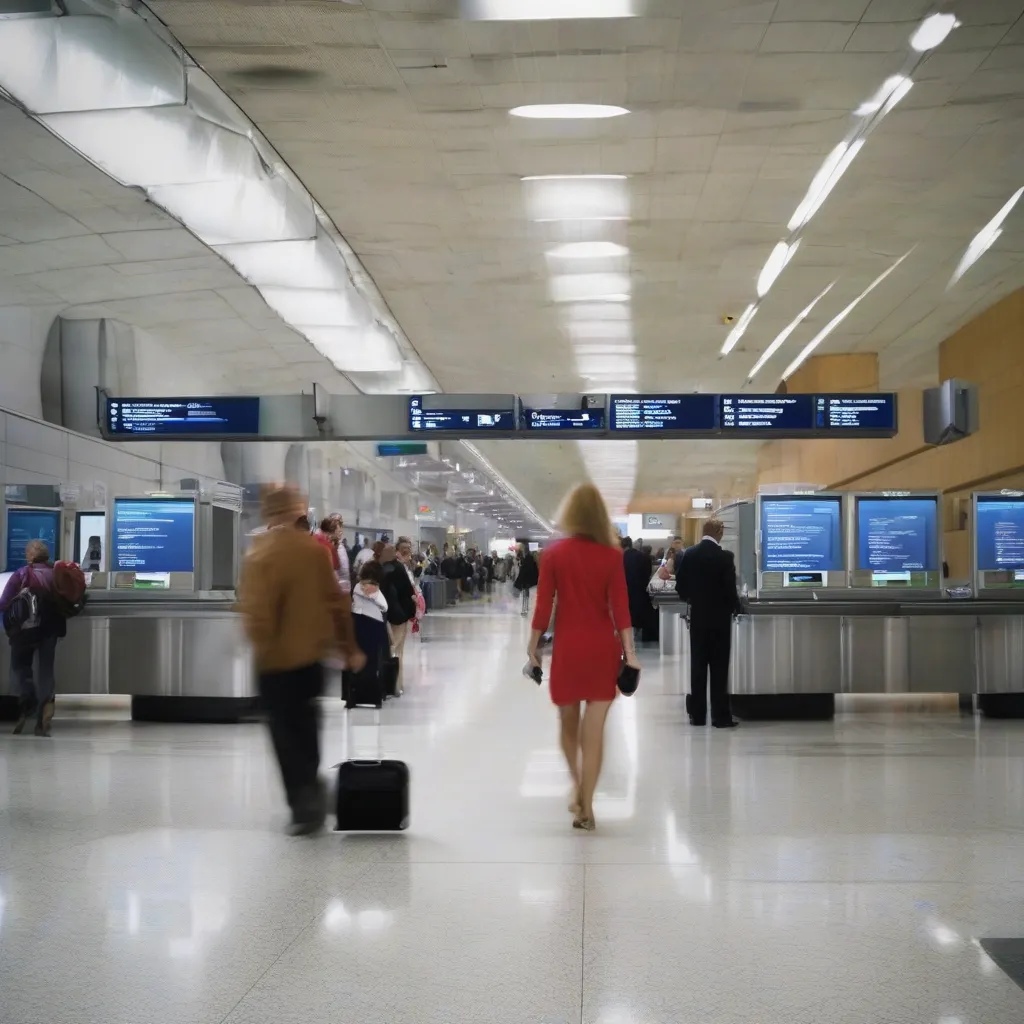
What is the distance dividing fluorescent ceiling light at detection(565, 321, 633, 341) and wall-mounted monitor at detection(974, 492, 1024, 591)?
896 centimetres

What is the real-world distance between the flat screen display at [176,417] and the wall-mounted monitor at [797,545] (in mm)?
7082

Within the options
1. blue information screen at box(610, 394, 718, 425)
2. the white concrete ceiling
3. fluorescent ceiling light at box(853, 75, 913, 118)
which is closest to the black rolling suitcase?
the white concrete ceiling

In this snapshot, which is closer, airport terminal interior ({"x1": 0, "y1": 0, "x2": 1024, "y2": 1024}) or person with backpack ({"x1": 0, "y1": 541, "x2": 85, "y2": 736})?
airport terminal interior ({"x1": 0, "y1": 0, "x2": 1024, "y2": 1024})

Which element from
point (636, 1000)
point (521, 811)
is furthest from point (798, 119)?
point (636, 1000)

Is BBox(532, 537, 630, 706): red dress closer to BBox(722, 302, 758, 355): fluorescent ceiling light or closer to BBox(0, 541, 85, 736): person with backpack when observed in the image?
BBox(0, 541, 85, 736): person with backpack

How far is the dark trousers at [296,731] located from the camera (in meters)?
5.35

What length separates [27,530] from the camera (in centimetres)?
1388

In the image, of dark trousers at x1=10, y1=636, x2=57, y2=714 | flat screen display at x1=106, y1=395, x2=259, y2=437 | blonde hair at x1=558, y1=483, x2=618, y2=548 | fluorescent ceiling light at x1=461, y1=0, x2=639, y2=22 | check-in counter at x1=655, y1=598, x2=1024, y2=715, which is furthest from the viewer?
flat screen display at x1=106, y1=395, x2=259, y2=437

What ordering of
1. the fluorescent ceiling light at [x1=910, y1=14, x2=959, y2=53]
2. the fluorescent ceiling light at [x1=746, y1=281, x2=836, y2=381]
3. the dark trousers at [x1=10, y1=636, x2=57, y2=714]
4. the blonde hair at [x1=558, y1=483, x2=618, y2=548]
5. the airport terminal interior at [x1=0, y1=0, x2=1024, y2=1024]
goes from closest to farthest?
the airport terminal interior at [x1=0, y1=0, x2=1024, y2=1024], the blonde hair at [x1=558, y1=483, x2=618, y2=548], the fluorescent ceiling light at [x1=910, y1=14, x2=959, y2=53], the dark trousers at [x1=10, y1=636, x2=57, y2=714], the fluorescent ceiling light at [x1=746, y1=281, x2=836, y2=381]

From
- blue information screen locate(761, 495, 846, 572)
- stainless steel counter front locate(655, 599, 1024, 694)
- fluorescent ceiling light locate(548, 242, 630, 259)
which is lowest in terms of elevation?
stainless steel counter front locate(655, 599, 1024, 694)

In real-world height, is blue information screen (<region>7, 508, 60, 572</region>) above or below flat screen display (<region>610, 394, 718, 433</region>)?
below

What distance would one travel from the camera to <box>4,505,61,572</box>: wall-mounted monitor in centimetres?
1380

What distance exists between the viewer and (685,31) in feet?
30.0

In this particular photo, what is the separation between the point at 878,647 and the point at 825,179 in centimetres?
495
